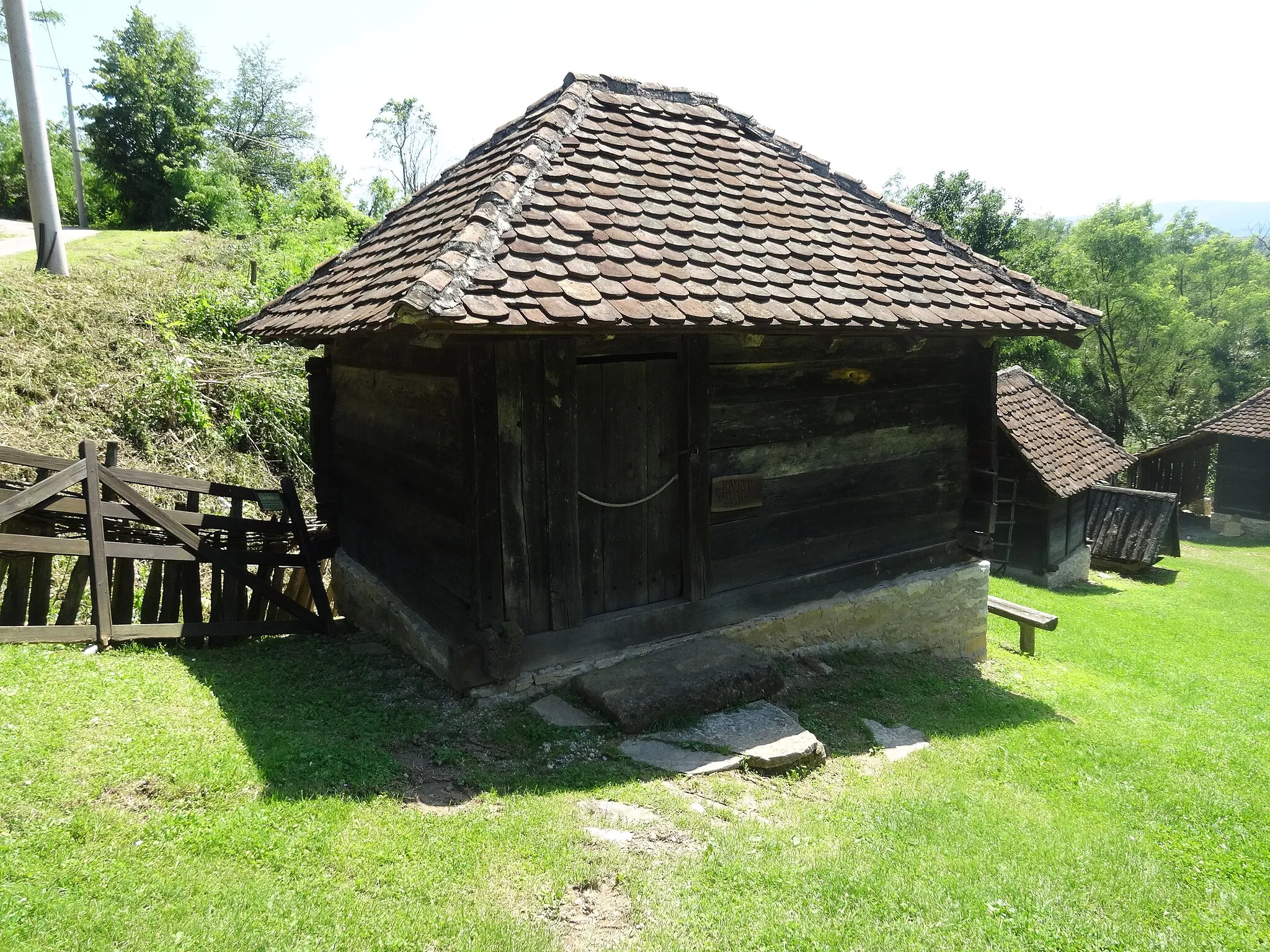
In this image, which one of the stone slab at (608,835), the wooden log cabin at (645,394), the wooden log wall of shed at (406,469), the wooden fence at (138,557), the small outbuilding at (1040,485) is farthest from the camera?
the small outbuilding at (1040,485)

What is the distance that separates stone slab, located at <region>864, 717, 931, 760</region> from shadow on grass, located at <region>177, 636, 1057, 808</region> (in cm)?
12

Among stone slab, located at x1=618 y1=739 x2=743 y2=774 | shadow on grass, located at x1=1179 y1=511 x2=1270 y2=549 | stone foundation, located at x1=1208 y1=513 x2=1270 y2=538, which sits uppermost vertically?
stone slab, located at x1=618 y1=739 x2=743 y2=774

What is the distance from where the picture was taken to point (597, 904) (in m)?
3.21

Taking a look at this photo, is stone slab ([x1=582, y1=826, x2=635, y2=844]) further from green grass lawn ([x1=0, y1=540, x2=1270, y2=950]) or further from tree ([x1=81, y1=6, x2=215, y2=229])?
tree ([x1=81, y1=6, x2=215, y2=229])

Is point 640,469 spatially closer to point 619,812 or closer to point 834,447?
point 834,447

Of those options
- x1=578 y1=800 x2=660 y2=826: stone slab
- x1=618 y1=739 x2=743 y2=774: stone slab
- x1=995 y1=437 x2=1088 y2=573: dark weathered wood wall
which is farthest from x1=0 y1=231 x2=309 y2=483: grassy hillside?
x1=995 y1=437 x2=1088 y2=573: dark weathered wood wall

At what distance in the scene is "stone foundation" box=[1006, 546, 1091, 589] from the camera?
17422mm

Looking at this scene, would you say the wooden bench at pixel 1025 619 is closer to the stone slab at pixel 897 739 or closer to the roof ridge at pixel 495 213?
the stone slab at pixel 897 739

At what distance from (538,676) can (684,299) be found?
8.66 ft

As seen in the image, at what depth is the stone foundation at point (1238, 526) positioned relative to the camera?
2697 centimetres

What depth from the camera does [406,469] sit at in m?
5.77

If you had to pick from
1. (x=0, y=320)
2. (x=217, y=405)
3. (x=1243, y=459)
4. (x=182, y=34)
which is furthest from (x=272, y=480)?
(x=1243, y=459)

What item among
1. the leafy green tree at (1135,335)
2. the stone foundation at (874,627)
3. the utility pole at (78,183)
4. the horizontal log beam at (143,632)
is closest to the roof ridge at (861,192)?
the stone foundation at (874,627)

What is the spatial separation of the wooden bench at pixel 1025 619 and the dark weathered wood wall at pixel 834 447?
2138mm
